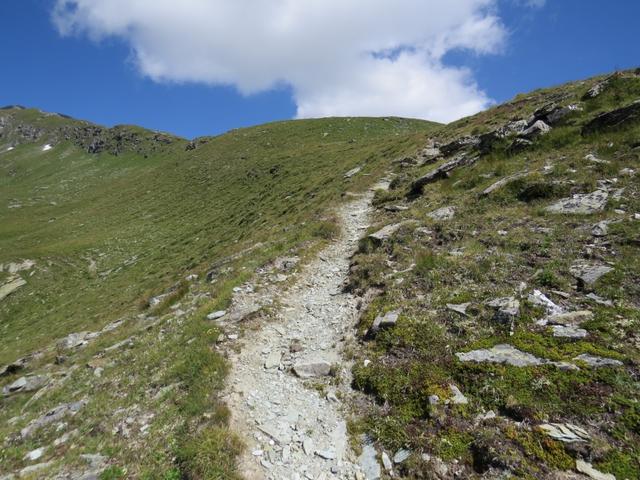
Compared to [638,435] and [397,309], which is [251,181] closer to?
[397,309]

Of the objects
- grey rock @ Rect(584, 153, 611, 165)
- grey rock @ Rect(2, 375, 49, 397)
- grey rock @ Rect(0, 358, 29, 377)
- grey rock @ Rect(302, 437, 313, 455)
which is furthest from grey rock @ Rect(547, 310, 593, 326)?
grey rock @ Rect(0, 358, 29, 377)

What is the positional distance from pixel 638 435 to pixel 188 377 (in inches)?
411

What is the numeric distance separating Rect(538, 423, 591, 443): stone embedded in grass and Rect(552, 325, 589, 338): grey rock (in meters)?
2.46

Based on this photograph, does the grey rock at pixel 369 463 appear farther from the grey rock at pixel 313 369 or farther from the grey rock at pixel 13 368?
the grey rock at pixel 13 368

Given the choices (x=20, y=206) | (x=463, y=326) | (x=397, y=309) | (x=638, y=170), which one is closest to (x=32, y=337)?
(x=397, y=309)

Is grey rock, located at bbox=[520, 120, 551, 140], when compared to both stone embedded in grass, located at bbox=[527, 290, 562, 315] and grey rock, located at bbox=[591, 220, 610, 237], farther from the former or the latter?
stone embedded in grass, located at bbox=[527, 290, 562, 315]

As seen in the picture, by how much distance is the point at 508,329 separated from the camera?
29.5 feet

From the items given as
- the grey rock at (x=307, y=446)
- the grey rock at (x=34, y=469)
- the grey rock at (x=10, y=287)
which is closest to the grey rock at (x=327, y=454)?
the grey rock at (x=307, y=446)

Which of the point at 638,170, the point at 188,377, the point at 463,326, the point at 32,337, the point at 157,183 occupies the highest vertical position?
the point at 157,183

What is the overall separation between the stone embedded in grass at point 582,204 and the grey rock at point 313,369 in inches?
441

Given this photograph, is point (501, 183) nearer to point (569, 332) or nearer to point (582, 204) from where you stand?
point (582, 204)

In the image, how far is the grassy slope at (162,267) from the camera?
29.7 ft

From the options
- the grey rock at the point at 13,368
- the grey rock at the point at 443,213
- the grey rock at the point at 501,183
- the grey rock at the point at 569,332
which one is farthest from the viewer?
the grey rock at the point at 13,368

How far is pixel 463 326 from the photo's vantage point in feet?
31.1
